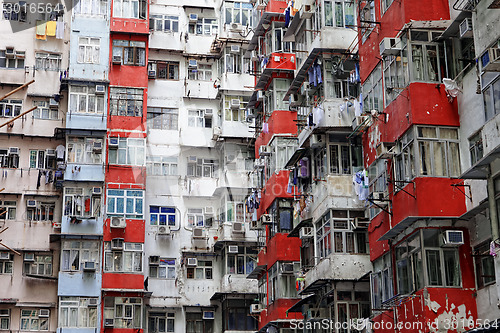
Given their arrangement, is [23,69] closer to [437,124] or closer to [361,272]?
[361,272]

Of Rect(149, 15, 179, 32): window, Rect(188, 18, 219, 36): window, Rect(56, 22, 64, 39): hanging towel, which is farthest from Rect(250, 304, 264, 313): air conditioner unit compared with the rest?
Rect(56, 22, 64, 39): hanging towel

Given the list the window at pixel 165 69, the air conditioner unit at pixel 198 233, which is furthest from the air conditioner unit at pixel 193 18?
the air conditioner unit at pixel 198 233

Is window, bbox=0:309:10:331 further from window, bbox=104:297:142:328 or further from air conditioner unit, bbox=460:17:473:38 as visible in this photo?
air conditioner unit, bbox=460:17:473:38

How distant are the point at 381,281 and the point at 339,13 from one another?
28.1ft

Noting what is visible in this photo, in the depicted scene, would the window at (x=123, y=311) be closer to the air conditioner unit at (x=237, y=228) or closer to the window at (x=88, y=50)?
the air conditioner unit at (x=237, y=228)

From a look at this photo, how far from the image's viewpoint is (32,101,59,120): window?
3412 centimetres

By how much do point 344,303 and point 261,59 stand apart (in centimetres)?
1165

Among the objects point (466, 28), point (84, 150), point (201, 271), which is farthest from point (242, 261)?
point (466, 28)

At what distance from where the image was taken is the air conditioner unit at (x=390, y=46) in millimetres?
19578

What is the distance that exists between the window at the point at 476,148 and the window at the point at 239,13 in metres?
20.5

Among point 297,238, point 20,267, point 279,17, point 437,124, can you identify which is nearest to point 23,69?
point 20,267

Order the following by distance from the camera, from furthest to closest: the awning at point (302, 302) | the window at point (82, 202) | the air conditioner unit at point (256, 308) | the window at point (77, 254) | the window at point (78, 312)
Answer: the window at point (82, 202) < the window at point (77, 254) < the window at point (78, 312) < the air conditioner unit at point (256, 308) < the awning at point (302, 302)

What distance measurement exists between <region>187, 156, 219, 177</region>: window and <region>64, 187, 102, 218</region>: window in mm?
4650

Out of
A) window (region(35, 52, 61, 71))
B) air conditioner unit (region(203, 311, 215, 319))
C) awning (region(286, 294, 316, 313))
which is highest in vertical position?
window (region(35, 52, 61, 71))
